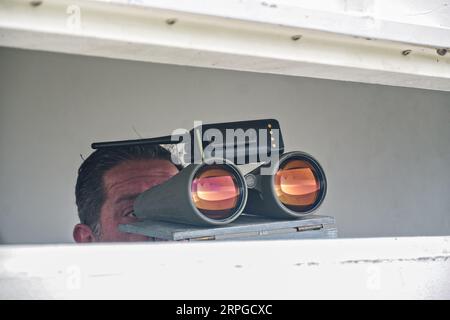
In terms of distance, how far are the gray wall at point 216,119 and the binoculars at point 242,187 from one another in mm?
1663

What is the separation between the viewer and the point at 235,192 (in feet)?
5.29

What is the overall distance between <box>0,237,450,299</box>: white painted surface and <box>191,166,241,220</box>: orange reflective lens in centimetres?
32

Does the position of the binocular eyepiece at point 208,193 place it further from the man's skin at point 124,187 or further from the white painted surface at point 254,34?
the man's skin at point 124,187

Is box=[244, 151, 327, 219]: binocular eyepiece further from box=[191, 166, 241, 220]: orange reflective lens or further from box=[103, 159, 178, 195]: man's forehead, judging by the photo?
box=[103, 159, 178, 195]: man's forehead

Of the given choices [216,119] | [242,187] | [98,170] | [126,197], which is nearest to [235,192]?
[242,187]

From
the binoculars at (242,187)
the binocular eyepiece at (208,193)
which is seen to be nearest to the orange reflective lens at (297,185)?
the binoculars at (242,187)

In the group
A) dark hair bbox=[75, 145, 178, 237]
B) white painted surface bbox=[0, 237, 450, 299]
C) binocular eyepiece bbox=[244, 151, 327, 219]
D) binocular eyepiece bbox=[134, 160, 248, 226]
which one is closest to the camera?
white painted surface bbox=[0, 237, 450, 299]

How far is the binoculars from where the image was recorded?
5.09 ft

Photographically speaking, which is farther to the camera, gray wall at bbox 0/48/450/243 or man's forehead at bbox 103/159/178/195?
gray wall at bbox 0/48/450/243

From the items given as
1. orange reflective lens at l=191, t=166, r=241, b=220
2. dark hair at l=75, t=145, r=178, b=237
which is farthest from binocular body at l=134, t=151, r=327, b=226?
dark hair at l=75, t=145, r=178, b=237

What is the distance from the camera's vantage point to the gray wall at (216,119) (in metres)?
3.28

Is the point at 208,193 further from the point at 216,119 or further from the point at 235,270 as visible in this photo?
the point at 216,119

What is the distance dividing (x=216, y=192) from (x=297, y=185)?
24 cm

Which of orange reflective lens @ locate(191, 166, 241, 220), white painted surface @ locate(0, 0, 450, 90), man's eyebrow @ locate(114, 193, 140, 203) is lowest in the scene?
orange reflective lens @ locate(191, 166, 241, 220)
